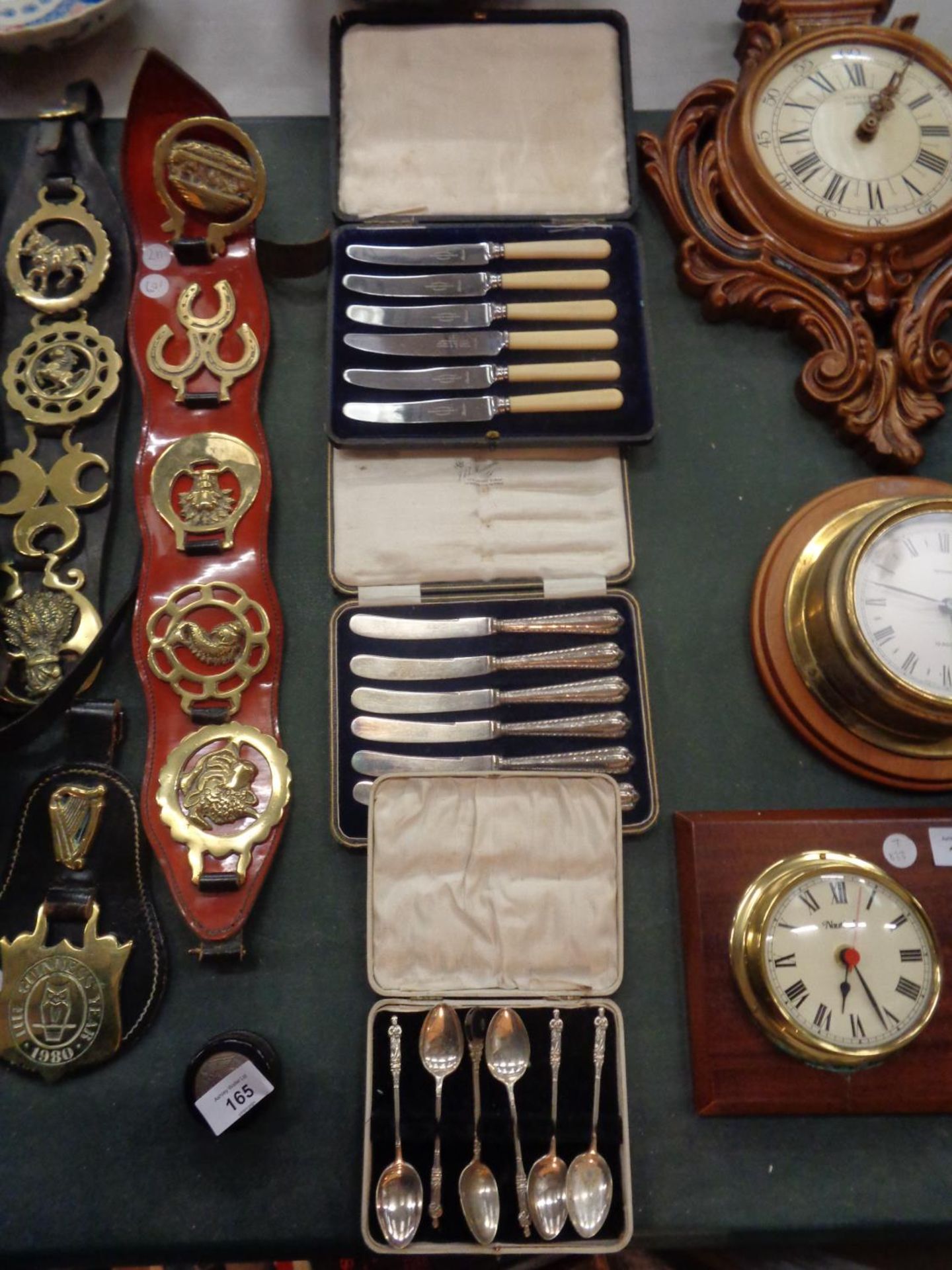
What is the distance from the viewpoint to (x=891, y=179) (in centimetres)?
179

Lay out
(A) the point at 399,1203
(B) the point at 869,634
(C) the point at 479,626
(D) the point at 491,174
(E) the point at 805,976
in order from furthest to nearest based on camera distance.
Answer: (D) the point at 491,174
(C) the point at 479,626
(B) the point at 869,634
(E) the point at 805,976
(A) the point at 399,1203

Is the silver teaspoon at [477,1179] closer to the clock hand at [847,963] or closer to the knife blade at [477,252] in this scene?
the clock hand at [847,963]

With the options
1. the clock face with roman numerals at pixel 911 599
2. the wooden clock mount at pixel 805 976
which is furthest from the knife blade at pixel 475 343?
the wooden clock mount at pixel 805 976

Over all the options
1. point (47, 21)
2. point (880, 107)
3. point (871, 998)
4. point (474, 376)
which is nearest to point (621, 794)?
point (871, 998)

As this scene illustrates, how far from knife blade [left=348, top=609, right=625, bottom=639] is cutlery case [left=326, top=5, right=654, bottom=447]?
332mm

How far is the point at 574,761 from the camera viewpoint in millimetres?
1526

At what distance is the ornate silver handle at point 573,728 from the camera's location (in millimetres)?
1546

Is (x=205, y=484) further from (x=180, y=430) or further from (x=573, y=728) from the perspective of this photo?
(x=573, y=728)

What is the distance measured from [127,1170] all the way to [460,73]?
214 cm

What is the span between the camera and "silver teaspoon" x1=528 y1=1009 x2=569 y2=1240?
1279mm

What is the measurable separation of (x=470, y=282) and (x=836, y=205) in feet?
2.46

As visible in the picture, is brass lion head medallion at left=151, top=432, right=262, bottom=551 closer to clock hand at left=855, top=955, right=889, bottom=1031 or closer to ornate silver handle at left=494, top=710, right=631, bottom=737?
ornate silver handle at left=494, top=710, right=631, bottom=737

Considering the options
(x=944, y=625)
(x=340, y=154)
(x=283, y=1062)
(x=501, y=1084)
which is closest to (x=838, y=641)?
(x=944, y=625)

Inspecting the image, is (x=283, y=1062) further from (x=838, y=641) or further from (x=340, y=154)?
(x=340, y=154)
